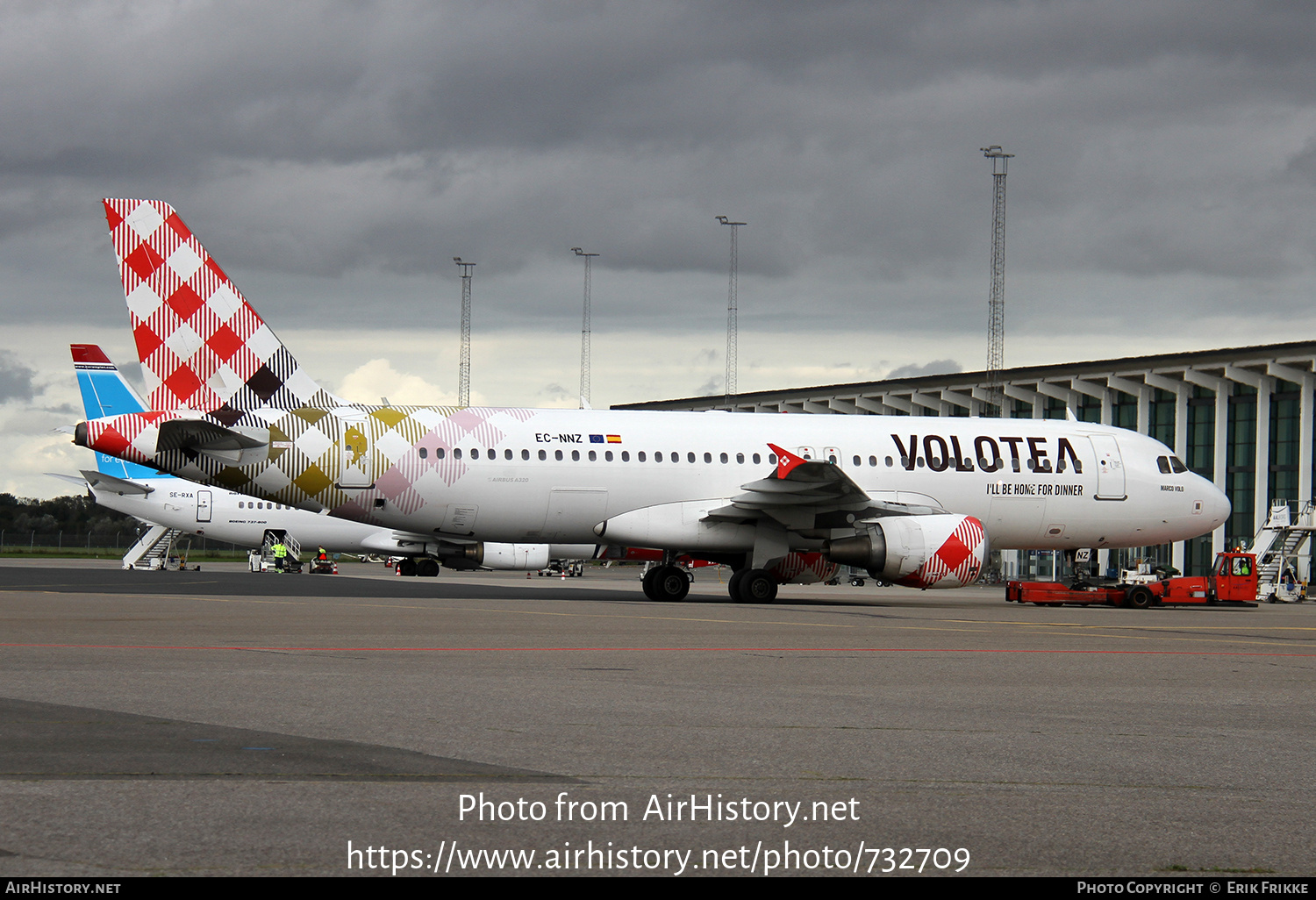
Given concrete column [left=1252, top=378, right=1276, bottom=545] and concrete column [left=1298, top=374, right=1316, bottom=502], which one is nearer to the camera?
concrete column [left=1298, top=374, right=1316, bottom=502]

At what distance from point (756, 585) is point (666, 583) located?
82.8 inches

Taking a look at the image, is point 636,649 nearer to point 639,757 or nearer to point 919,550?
point 639,757

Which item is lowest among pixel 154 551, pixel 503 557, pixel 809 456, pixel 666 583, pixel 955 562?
pixel 154 551

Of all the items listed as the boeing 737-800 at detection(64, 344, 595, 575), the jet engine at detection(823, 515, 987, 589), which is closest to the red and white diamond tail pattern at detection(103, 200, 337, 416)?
the jet engine at detection(823, 515, 987, 589)

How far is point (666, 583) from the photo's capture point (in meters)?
29.0

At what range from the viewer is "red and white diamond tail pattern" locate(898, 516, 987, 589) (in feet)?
87.2

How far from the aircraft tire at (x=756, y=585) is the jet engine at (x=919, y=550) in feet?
5.74

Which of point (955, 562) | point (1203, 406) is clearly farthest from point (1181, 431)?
point (955, 562)

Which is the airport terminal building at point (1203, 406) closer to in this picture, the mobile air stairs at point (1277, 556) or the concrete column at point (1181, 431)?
the concrete column at point (1181, 431)

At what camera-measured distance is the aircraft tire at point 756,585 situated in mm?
28031

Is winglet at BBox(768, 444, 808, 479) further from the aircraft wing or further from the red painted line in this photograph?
the aircraft wing

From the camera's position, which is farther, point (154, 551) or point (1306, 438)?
point (1306, 438)

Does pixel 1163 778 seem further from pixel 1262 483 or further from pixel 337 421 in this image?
pixel 1262 483

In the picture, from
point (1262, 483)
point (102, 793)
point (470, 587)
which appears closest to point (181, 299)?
point (470, 587)
